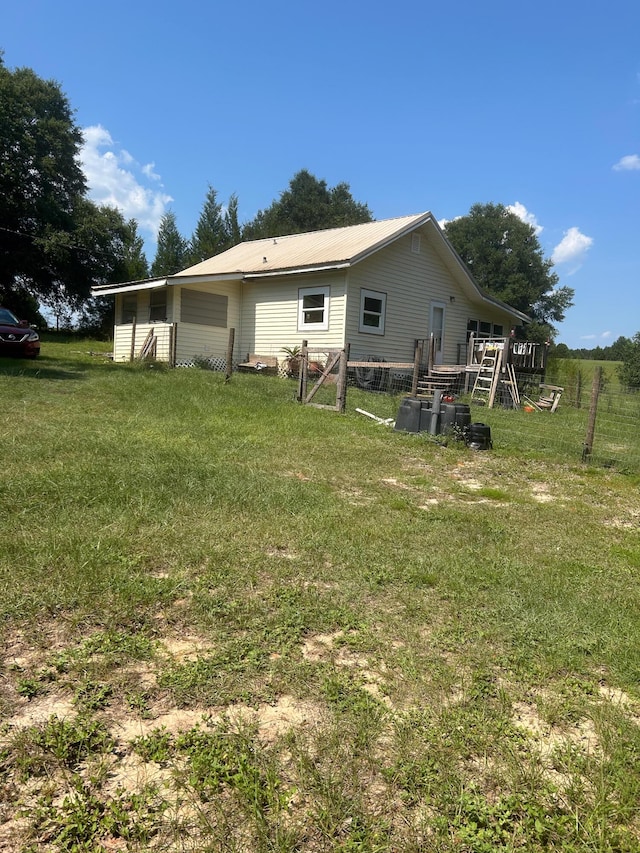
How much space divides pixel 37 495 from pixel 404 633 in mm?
3049

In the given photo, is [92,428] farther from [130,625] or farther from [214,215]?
[214,215]

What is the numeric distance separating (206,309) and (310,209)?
32393 mm

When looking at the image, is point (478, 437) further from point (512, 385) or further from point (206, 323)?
point (206, 323)

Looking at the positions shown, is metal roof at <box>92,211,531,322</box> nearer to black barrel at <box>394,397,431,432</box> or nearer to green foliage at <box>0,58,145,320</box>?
black barrel at <box>394,397,431,432</box>

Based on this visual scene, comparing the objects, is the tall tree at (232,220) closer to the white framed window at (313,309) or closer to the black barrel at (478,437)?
the white framed window at (313,309)

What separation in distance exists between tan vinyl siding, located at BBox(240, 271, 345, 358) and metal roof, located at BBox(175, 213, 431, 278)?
0.61 m

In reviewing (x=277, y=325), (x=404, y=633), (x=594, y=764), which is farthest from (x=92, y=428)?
(x=277, y=325)

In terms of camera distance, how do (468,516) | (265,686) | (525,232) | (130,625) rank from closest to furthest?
(265,686)
(130,625)
(468,516)
(525,232)

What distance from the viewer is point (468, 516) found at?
4695 millimetres

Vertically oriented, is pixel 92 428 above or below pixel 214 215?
below

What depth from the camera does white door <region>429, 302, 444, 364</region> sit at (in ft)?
61.8

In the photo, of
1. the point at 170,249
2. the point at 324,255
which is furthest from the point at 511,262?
the point at 324,255

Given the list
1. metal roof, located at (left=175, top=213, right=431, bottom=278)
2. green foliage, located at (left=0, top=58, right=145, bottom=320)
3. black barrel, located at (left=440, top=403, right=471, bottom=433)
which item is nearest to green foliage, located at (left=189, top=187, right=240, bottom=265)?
green foliage, located at (left=0, top=58, right=145, bottom=320)

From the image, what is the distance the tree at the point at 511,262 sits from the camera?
48469 millimetres
